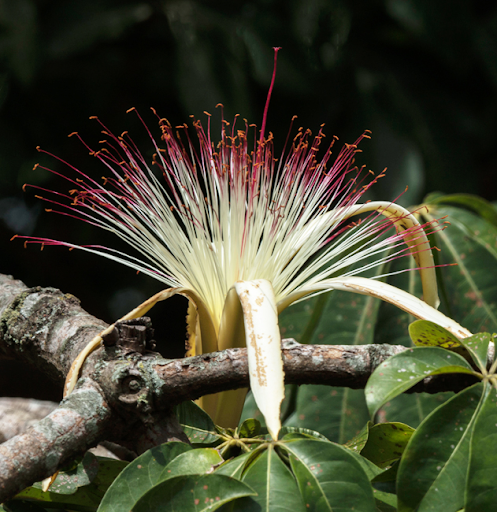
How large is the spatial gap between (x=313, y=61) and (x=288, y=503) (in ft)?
4.12

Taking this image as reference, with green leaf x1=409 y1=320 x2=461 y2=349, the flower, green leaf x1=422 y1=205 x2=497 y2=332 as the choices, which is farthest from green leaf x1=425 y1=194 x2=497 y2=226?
green leaf x1=409 y1=320 x2=461 y2=349

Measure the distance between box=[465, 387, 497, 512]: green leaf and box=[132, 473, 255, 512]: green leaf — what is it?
13 cm

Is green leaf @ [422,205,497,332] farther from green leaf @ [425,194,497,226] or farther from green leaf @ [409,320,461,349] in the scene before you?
green leaf @ [409,320,461,349]

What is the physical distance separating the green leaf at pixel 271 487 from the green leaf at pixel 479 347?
15 cm

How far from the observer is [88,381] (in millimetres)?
407

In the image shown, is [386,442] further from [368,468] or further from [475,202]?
[475,202]

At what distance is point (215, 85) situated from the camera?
122cm

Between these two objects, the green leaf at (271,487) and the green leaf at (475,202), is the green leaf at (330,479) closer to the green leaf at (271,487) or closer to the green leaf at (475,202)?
the green leaf at (271,487)

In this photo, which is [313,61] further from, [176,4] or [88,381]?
[88,381]

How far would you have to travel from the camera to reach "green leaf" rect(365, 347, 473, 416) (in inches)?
12.4

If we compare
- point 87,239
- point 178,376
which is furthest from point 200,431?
point 87,239

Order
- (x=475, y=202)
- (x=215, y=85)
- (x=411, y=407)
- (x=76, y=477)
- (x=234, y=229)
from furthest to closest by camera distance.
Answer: (x=215, y=85) < (x=475, y=202) < (x=411, y=407) < (x=234, y=229) < (x=76, y=477)

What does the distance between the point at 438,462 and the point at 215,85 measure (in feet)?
3.54

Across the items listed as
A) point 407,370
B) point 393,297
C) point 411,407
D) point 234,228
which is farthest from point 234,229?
point 411,407
